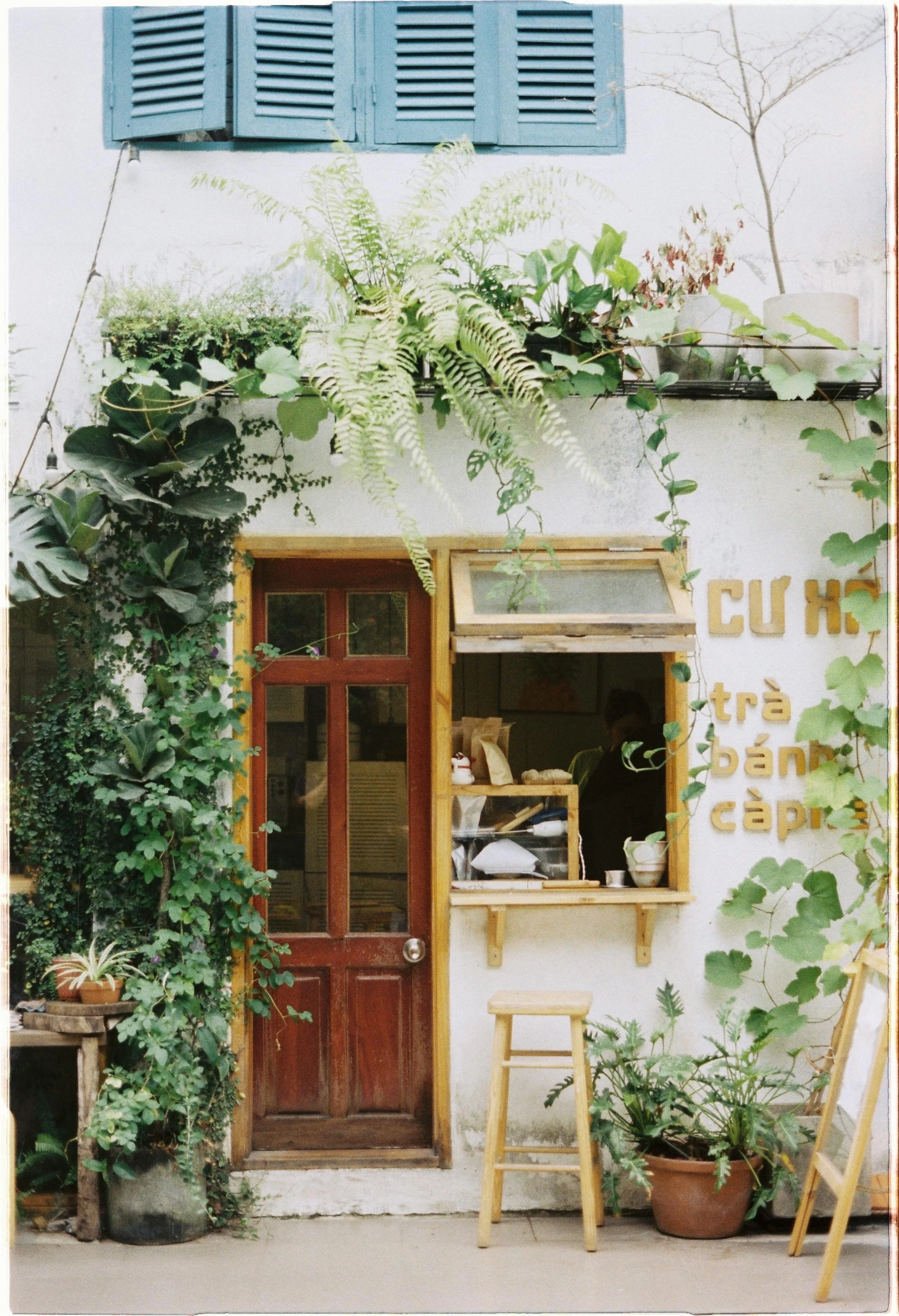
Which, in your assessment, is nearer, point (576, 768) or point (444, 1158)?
point (444, 1158)

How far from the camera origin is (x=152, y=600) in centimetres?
480

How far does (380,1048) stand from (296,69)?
14.0 ft

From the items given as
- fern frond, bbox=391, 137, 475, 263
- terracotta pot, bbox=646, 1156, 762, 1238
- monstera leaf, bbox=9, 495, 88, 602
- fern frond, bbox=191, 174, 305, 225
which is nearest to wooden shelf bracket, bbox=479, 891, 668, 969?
terracotta pot, bbox=646, 1156, 762, 1238

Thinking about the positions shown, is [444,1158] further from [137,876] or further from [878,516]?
[878,516]

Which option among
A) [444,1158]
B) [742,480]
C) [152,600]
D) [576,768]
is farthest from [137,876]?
[742,480]

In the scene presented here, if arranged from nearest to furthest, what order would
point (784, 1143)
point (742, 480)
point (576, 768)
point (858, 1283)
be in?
point (858, 1283) → point (784, 1143) → point (742, 480) → point (576, 768)

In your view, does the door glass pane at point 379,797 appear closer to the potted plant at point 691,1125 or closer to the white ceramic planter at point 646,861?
the white ceramic planter at point 646,861

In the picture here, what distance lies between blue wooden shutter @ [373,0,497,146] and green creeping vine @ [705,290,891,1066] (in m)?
1.46

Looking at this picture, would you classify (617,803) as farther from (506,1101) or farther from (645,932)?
(506,1101)

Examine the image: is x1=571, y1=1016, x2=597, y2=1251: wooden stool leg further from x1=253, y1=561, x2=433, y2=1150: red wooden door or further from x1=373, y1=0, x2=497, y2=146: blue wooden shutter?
x1=373, y1=0, x2=497, y2=146: blue wooden shutter

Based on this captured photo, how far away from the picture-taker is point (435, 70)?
5.14 m

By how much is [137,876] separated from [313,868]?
777 mm

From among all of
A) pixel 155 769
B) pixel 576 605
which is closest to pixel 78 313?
pixel 155 769

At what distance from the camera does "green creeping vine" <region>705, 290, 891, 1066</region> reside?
469 centimetres
